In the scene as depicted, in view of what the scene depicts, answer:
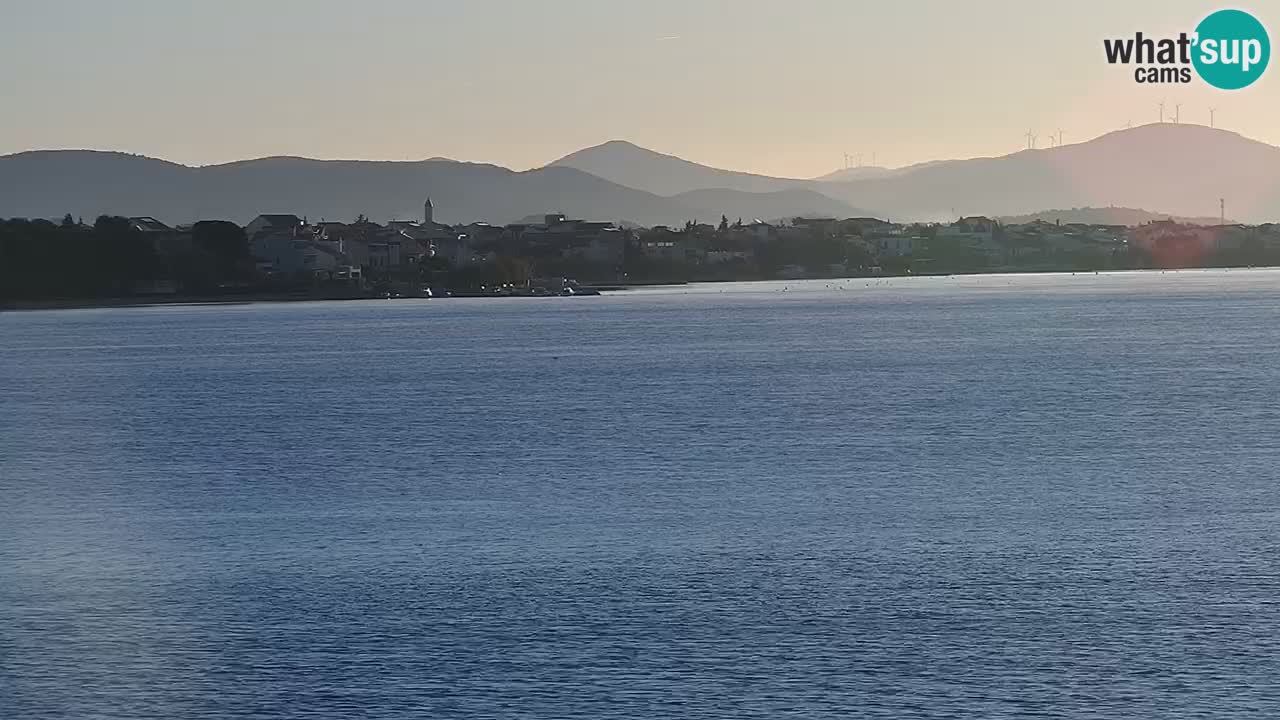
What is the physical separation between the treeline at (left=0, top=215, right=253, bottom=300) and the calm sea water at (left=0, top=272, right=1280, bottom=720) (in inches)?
3389

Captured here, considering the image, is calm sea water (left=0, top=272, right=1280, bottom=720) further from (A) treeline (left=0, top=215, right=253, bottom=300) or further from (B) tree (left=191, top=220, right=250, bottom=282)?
(B) tree (left=191, top=220, right=250, bottom=282)

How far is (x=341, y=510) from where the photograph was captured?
30.7m

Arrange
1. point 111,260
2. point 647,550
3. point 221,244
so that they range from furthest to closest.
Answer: point 221,244
point 111,260
point 647,550

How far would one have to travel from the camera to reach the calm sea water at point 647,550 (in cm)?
1822

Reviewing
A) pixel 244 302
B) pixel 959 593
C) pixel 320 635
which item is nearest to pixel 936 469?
pixel 959 593

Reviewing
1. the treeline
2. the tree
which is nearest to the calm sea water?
the treeline

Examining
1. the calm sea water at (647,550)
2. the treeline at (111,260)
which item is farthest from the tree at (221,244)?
the calm sea water at (647,550)

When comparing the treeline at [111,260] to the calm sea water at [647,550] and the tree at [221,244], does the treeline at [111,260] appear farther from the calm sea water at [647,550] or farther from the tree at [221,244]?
the calm sea water at [647,550]

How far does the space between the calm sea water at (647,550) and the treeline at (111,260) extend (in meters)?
86.1

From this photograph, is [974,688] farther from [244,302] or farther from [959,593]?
[244,302]

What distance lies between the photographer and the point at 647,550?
25.7 metres

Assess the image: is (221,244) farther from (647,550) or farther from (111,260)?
(647,550)

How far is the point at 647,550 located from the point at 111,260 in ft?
429

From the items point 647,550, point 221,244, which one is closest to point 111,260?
point 221,244
